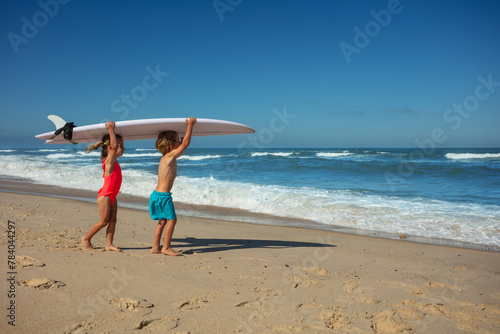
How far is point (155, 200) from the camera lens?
14.8ft

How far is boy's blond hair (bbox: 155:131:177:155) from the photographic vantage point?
4.72 metres

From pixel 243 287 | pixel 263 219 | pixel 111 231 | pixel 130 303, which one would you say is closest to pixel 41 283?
pixel 130 303

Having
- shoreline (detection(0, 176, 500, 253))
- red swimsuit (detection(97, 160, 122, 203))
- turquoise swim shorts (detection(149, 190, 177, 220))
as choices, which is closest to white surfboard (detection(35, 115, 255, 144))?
red swimsuit (detection(97, 160, 122, 203))

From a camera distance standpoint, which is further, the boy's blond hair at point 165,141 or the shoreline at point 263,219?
the shoreline at point 263,219

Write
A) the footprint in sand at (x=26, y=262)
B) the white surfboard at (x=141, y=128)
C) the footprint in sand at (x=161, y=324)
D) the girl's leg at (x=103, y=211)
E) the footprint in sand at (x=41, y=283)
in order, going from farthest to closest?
the white surfboard at (x=141, y=128), the girl's leg at (x=103, y=211), the footprint in sand at (x=26, y=262), the footprint in sand at (x=41, y=283), the footprint in sand at (x=161, y=324)

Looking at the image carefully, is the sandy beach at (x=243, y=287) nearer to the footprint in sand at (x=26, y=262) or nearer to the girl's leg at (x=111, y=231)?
the footprint in sand at (x=26, y=262)

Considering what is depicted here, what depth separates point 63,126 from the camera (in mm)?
4883

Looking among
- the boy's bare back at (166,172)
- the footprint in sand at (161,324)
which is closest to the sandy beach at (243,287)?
the footprint in sand at (161,324)

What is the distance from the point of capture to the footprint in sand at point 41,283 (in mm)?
3023

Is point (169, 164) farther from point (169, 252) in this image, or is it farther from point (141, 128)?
point (169, 252)

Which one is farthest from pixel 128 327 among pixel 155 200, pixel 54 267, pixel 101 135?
pixel 101 135

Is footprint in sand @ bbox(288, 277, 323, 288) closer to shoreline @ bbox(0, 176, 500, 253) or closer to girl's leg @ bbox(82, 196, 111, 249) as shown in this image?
girl's leg @ bbox(82, 196, 111, 249)

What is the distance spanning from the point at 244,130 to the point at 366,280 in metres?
2.98

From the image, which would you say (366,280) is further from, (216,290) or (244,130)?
(244,130)
